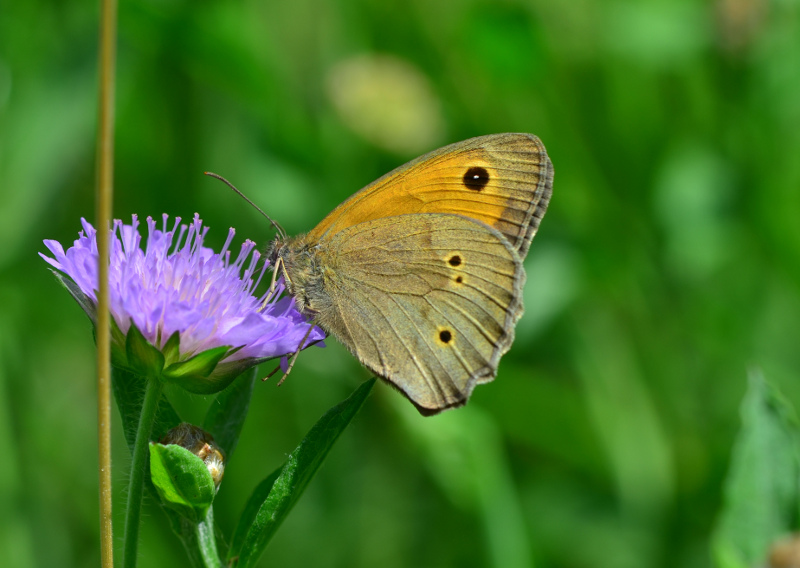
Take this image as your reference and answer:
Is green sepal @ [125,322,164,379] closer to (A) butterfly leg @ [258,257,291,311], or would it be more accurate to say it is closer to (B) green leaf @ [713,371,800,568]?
(A) butterfly leg @ [258,257,291,311]

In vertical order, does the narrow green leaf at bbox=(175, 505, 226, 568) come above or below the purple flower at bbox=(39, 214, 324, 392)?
below

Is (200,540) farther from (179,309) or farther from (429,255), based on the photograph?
(429,255)

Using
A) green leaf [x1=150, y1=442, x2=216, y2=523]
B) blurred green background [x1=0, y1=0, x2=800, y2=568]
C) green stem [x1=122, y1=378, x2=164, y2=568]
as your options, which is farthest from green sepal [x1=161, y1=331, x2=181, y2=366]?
blurred green background [x1=0, y1=0, x2=800, y2=568]

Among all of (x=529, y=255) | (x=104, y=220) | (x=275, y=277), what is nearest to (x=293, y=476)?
(x=104, y=220)

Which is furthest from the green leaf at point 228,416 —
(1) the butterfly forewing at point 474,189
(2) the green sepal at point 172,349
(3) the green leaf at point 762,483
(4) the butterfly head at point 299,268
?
(3) the green leaf at point 762,483

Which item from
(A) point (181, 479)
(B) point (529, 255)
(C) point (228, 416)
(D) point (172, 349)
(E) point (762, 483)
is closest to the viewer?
(A) point (181, 479)
